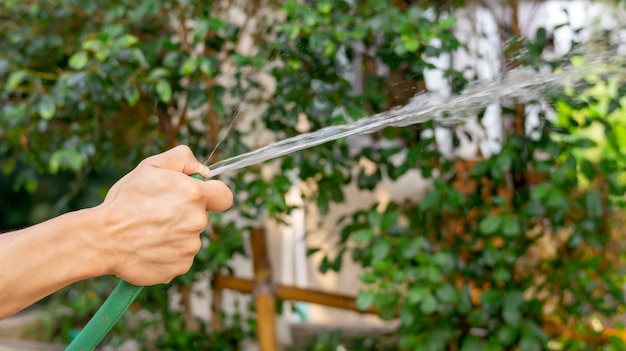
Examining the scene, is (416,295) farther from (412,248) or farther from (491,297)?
(491,297)

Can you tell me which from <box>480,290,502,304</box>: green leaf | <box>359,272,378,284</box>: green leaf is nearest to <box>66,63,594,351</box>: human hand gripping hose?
<box>359,272,378,284</box>: green leaf

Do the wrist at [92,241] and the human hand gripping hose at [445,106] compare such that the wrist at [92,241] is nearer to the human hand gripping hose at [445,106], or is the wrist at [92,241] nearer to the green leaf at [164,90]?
the human hand gripping hose at [445,106]

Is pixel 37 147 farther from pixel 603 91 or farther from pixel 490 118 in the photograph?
pixel 603 91

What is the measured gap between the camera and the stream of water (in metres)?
1.86

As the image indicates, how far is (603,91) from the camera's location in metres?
2.15

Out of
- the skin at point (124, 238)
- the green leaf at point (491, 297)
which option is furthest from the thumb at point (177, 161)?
the green leaf at point (491, 297)

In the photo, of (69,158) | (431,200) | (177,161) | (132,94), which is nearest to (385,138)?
(431,200)

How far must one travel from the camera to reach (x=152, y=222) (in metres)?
1.15

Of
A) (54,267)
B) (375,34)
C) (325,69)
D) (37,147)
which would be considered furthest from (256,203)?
(54,267)

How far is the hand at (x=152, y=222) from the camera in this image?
3.75 feet

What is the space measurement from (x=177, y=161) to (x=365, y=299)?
3.14ft

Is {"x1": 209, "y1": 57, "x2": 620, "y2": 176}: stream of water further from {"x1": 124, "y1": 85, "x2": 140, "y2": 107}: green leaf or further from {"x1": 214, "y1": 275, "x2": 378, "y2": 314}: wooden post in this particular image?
{"x1": 214, "y1": 275, "x2": 378, "y2": 314}: wooden post

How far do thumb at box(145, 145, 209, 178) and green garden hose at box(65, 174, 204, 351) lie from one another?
0.67ft

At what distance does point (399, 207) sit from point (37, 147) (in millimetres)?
1311
